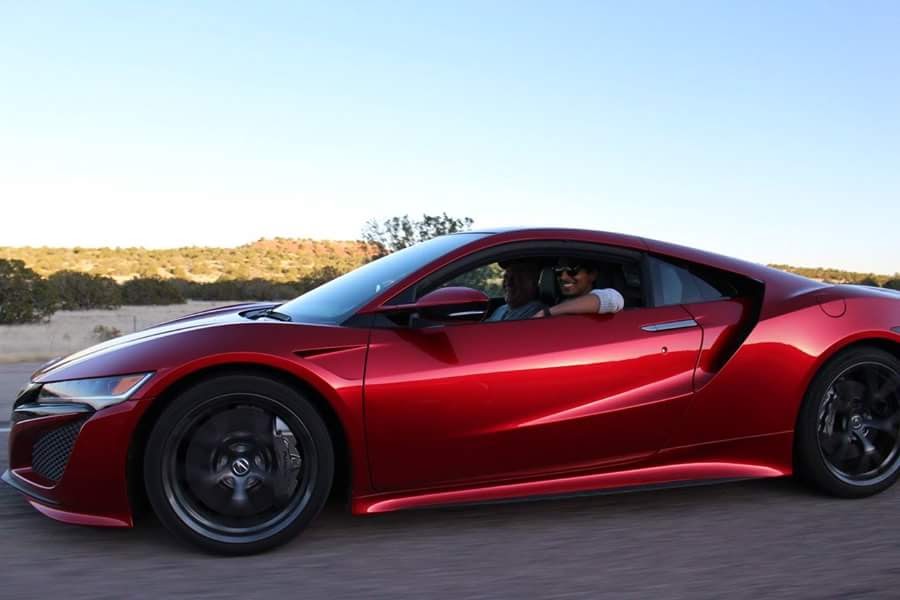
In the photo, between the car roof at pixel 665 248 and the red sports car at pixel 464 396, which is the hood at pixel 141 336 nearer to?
the red sports car at pixel 464 396

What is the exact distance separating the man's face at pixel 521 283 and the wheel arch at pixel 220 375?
3.85 feet

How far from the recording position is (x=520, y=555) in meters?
3.58

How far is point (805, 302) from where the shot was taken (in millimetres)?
4434

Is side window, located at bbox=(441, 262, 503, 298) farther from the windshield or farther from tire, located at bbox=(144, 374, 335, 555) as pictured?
tire, located at bbox=(144, 374, 335, 555)

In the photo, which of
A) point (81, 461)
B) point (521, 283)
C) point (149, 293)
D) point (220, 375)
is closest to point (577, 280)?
point (521, 283)

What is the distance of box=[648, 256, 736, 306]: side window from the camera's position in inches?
169

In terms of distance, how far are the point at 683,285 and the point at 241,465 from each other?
87.5 inches

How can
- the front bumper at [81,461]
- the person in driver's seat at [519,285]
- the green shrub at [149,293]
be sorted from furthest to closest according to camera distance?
1. the green shrub at [149,293]
2. the person in driver's seat at [519,285]
3. the front bumper at [81,461]

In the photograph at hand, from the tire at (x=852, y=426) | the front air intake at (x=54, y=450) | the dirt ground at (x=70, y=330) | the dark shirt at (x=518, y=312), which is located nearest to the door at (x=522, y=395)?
the dark shirt at (x=518, y=312)

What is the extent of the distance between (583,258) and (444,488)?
1.32 metres

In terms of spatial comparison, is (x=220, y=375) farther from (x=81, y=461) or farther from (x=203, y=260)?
(x=203, y=260)

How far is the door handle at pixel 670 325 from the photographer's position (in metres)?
4.13

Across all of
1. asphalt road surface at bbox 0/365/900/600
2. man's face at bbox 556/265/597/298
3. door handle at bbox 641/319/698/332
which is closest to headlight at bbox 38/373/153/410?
asphalt road surface at bbox 0/365/900/600

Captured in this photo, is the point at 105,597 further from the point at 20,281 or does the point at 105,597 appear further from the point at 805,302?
the point at 20,281
